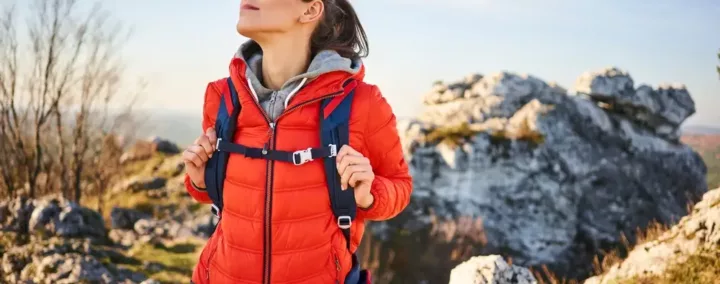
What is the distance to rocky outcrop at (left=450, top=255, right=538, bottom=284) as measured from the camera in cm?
351

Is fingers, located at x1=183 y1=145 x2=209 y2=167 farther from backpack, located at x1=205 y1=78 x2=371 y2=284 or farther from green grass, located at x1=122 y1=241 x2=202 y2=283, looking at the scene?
green grass, located at x1=122 y1=241 x2=202 y2=283

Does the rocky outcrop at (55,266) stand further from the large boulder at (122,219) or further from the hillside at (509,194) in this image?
the large boulder at (122,219)

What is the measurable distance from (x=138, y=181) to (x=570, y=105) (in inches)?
572

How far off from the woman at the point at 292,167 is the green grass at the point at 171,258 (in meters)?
5.85

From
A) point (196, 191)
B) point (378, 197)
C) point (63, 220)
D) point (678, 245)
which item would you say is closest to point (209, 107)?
point (196, 191)

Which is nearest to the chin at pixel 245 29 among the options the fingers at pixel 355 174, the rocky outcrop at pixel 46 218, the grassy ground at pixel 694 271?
the fingers at pixel 355 174

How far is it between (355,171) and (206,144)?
2.22 ft

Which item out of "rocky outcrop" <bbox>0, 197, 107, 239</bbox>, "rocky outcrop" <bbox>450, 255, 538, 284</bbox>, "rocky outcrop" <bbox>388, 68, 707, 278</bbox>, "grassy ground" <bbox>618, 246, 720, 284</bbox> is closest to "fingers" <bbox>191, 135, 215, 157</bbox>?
"rocky outcrop" <bbox>450, 255, 538, 284</bbox>

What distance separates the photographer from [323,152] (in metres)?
1.91

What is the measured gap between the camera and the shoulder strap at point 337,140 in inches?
75.9

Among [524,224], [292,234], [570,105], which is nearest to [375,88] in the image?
[292,234]

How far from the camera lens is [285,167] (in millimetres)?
1954

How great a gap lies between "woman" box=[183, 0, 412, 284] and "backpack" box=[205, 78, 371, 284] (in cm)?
2

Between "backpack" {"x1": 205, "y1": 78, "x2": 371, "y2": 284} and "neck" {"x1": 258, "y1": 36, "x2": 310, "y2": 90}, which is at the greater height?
"neck" {"x1": 258, "y1": 36, "x2": 310, "y2": 90}
